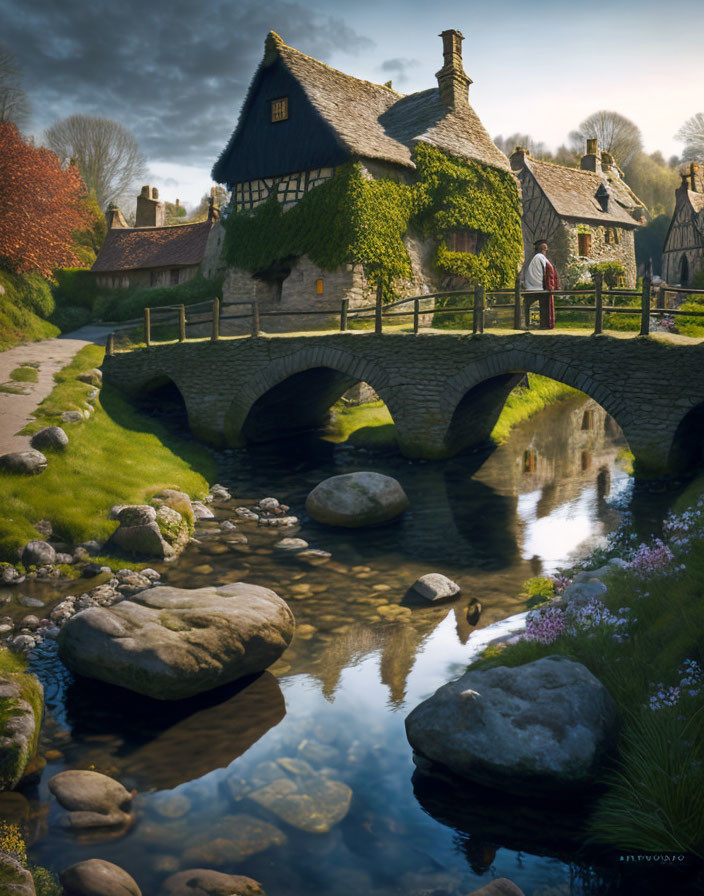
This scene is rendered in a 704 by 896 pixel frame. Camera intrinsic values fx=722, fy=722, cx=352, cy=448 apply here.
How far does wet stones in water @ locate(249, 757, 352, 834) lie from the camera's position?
19.2ft

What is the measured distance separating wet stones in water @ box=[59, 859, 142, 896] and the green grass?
626 inches

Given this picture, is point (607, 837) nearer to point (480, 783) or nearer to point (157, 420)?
point (480, 783)

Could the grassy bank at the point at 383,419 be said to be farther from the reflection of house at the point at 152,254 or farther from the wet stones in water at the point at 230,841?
the wet stones in water at the point at 230,841

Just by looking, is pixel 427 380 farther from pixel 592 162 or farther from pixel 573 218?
pixel 592 162

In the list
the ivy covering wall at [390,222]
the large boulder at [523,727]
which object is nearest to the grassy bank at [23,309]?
the ivy covering wall at [390,222]

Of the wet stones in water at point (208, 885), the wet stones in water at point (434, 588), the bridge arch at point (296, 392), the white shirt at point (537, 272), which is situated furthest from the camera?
the bridge arch at point (296, 392)

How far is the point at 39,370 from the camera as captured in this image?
20344mm

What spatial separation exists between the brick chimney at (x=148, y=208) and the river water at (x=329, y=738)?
31183 millimetres

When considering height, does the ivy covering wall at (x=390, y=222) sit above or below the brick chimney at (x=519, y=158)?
below

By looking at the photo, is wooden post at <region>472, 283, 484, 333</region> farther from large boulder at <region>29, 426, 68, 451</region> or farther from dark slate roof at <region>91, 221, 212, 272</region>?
dark slate roof at <region>91, 221, 212, 272</region>

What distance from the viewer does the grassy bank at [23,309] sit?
80.5 feet

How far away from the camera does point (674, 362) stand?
14.1 metres

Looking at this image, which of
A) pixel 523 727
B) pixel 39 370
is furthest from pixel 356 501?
pixel 39 370

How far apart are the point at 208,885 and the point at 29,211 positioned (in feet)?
82.7
